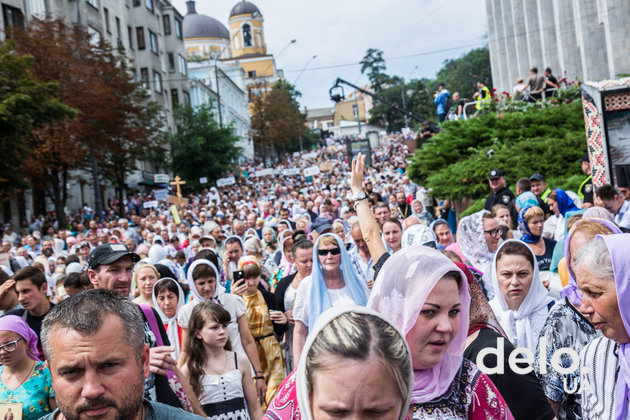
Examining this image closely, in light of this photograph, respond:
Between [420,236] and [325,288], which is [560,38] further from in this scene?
[325,288]

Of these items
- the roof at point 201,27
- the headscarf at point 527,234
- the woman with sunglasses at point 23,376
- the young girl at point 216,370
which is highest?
the roof at point 201,27

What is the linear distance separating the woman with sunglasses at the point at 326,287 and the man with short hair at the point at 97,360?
12.3ft

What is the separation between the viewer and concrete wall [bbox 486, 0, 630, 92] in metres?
26.6

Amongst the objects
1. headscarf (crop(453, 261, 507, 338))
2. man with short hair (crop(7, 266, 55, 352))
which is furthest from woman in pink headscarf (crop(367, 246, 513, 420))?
man with short hair (crop(7, 266, 55, 352))

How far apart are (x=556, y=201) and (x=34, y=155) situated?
2721cm

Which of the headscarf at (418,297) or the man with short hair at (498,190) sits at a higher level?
the man with short hair at (498,190)

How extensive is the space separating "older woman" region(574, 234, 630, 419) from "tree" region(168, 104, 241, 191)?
54354 millimetres

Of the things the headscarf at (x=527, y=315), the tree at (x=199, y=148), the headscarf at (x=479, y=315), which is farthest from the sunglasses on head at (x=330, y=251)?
the tree at (x=199, y=148)

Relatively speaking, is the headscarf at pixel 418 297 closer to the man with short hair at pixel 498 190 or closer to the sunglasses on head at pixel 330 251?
the sunglasses on head at pixel 330 251

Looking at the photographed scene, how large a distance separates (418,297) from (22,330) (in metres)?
2.97

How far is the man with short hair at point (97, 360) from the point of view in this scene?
9.38 feet

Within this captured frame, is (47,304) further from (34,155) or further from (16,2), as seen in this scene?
(16,2)

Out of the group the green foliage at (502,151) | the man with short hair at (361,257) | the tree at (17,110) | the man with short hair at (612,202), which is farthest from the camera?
the tree at (17,110)

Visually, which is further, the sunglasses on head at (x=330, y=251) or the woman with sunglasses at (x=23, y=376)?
the sunglasses on head at (x=330, y=251)
